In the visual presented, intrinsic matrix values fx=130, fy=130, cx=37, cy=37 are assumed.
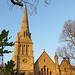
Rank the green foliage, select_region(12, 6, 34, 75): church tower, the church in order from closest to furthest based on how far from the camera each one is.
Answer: the green foliage → select_region(12, 6, 34, 75): church tower → the church

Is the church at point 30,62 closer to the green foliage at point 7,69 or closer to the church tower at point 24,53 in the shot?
the church tower at point 24,53

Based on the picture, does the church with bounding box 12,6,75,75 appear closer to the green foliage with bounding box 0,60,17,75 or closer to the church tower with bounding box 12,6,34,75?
the church tower with bounding box 12,6,34,75

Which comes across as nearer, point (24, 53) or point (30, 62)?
point (30, 62)

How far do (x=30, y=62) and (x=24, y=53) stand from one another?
2.97 metres

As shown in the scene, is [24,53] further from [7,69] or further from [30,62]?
[7,69]

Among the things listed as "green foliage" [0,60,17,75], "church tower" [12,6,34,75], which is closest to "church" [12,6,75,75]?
"church tower" [12,6,34,75]

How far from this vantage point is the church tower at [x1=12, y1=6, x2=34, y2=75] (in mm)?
33969

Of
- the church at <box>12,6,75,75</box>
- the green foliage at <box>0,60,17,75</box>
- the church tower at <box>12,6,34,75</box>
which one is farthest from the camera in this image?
the church at <box>12,6,75,75</box>

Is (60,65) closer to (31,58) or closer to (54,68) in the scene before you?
(54,68)

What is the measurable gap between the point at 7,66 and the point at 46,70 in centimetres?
1655

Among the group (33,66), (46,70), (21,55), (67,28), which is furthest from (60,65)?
(67,28)

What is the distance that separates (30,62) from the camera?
35.0 metres

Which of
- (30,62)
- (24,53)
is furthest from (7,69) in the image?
(24,53)

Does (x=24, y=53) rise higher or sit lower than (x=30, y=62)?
higher
